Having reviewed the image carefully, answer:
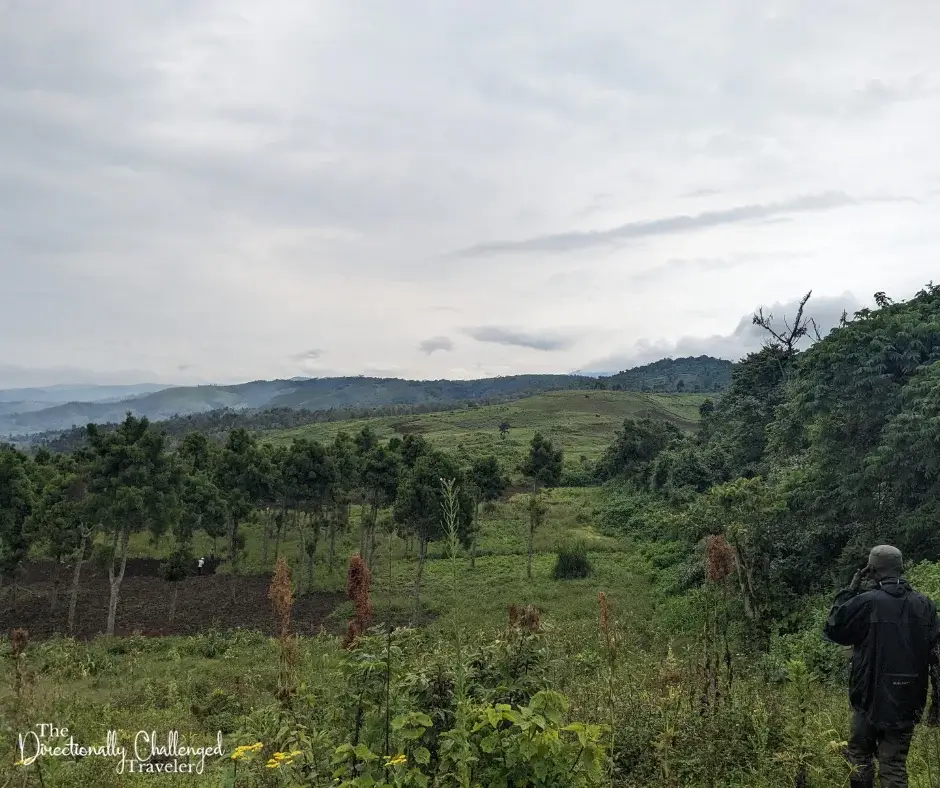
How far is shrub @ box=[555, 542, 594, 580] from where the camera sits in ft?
88.1

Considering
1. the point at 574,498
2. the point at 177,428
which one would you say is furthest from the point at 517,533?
the point at 177,428

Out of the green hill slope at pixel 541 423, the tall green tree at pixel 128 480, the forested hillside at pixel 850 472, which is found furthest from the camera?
the green hill slope at pixel 541 423

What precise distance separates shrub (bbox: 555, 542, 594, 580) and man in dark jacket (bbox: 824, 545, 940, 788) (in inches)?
893

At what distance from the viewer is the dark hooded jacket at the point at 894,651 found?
14.4ft

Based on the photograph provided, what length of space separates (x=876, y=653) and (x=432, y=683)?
3405 millimetres

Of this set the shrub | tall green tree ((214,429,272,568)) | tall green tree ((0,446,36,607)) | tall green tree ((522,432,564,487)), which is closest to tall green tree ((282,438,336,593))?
tall green tree ((214,429,272,568))

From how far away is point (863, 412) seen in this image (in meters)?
15.1

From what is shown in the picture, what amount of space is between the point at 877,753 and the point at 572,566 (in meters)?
23.3

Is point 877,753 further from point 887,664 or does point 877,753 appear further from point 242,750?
point 242,750

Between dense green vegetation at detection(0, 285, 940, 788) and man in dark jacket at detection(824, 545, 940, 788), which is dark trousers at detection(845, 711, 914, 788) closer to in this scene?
man in dark jacket at detection(824, 545, 940, 788)

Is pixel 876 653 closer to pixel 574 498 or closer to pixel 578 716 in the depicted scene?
pixel 578 716

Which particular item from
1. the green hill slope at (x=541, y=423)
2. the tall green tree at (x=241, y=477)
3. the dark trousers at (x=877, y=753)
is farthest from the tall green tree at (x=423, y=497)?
the green hill slope at (x=541, y=423)

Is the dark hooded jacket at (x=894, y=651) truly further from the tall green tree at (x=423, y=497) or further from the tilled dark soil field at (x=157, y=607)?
the tall green tree at (x=423, y=497)

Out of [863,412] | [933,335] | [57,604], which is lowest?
[57,604]
